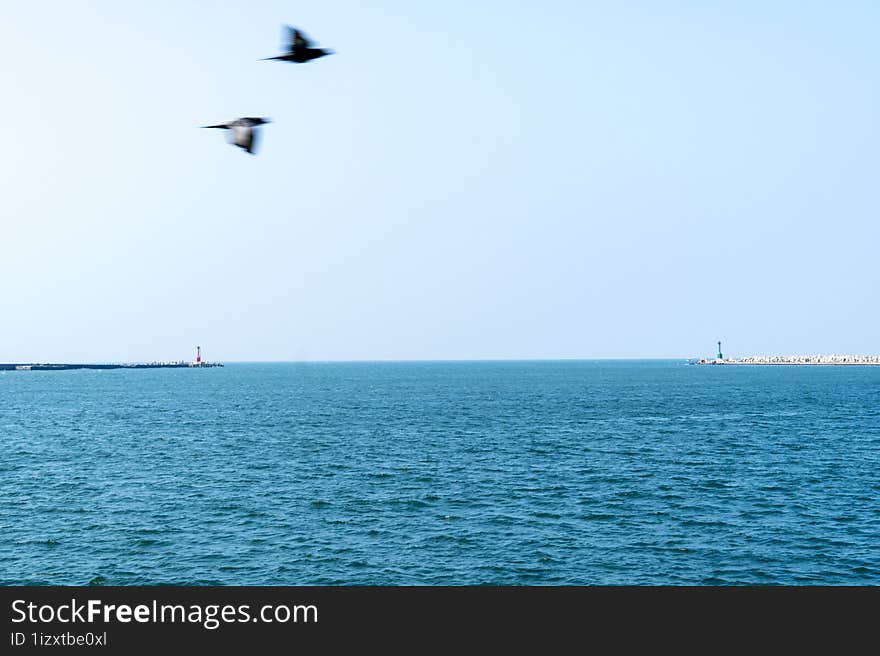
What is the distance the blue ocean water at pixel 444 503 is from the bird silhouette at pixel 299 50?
82.6 feet

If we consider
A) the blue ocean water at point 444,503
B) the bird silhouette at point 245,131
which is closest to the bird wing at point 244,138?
the bird silhouette at point 245,131

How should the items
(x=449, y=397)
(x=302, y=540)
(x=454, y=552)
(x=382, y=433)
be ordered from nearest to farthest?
(x=454, y=552)
(x=302, y=540)
(x=382, y=433)
(x=449, y=397)

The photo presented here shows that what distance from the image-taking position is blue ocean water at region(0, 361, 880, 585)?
31781 millimetres

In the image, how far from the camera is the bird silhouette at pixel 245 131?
9.45 m

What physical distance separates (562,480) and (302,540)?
22518 mm

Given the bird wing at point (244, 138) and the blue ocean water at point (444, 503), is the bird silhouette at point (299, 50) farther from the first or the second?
the blue ocean water at point (444, 503)

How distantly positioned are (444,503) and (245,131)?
3789 centimetres

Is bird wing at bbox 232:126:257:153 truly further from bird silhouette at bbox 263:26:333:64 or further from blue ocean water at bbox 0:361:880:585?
blue ocean water at bbox 0:361:880:585

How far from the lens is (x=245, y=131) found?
9.57 metres

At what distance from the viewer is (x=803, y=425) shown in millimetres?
86938

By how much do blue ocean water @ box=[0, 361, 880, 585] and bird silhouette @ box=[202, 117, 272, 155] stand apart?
24.5m

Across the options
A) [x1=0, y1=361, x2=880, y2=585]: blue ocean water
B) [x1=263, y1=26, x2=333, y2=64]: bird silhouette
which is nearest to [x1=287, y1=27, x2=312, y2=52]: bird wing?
[x1=263, y1=26, x2=333, y2=64]: bird silhouette
